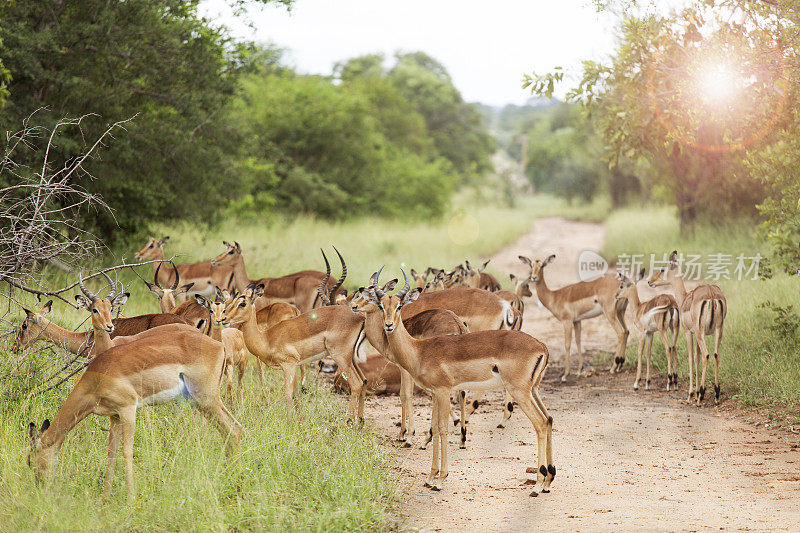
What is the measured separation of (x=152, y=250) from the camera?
446 inches

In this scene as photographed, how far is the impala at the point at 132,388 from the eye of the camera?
4.99 meters

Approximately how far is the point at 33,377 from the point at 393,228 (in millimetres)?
17510

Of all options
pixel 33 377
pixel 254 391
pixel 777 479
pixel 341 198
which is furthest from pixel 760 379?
pixel 341 198

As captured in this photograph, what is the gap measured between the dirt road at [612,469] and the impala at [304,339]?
82 cm

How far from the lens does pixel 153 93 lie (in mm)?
11422

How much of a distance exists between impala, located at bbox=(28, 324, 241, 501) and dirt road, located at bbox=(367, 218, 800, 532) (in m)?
1.66

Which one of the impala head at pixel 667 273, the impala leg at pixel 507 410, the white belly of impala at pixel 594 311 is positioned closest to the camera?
the impala leg at pixel 507 410

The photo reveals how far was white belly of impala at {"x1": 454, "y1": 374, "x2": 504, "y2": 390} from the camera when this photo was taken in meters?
A: 5.96

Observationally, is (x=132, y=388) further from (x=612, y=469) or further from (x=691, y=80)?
(x=691, y=80)

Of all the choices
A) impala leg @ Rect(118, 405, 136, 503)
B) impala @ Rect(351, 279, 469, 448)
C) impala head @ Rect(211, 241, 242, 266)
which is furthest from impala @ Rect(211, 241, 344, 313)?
impala leg @ Rect(118, 405, 136, 503)

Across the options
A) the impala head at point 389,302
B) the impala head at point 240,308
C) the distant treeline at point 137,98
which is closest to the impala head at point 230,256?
the distant treeline at point 137,98

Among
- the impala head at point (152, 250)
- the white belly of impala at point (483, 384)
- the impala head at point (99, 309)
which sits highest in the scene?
the impala head at point (99, 309)

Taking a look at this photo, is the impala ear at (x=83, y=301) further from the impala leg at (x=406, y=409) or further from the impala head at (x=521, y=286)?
the impala head at (x=521, y=286)

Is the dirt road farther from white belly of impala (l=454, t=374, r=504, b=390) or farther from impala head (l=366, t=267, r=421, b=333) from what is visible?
impala head (l=366, t=267, r=421, b=333)
